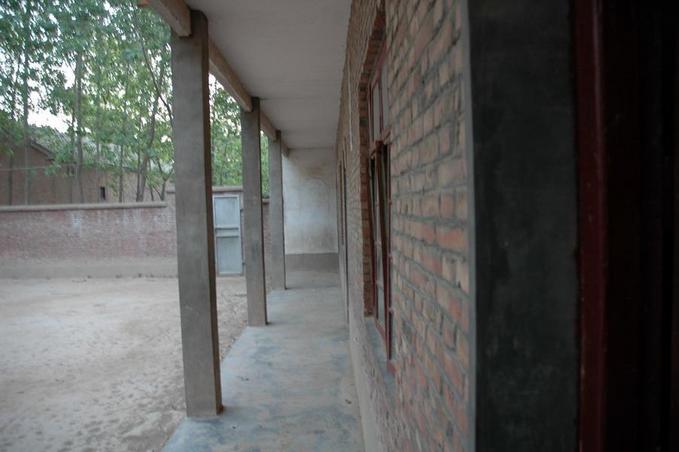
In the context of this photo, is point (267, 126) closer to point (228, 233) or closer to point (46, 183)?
point (228, 233)

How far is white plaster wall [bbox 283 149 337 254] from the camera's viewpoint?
14.5 m

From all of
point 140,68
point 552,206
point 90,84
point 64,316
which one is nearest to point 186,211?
point 552,206

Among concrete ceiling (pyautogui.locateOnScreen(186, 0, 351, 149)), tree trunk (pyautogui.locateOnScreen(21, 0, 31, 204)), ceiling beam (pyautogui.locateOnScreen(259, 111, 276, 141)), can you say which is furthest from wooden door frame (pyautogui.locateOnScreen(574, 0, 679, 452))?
tree trunk (pyautogui.locateOnScreen(21, 0, 31, 204))

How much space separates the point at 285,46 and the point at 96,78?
18.7 metres

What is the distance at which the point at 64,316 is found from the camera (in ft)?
34.1

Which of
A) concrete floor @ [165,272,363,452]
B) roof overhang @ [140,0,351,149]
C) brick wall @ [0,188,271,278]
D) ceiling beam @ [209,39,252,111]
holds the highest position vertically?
roof overhang @ [140,0,351,149]

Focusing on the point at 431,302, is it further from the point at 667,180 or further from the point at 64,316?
the point at 64,316

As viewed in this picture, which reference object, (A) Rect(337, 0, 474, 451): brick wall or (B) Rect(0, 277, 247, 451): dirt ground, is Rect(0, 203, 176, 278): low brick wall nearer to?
(B) Rect(0, 277, 247, 451): dirt ground

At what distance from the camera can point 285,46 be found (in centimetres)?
536

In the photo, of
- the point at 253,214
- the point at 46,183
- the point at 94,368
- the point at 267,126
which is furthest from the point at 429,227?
the point at 46,183

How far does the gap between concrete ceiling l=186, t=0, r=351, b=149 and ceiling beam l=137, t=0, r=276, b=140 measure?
0.29 feet

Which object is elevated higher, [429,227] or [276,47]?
[276,47]

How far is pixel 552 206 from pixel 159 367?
6.85 m

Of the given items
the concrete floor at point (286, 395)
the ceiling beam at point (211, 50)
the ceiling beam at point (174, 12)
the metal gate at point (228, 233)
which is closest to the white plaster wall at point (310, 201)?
the metal gate at point (228, 233)
